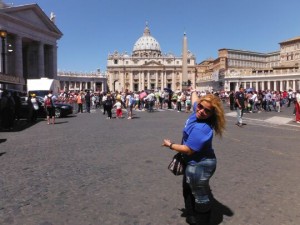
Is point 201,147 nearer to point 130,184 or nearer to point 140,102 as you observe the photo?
point 130,184

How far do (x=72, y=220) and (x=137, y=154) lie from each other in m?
4.15

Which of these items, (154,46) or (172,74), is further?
(154,46)

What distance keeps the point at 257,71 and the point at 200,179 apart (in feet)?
342

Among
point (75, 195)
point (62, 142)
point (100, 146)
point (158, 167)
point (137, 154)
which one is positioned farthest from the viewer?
point (62, 142)

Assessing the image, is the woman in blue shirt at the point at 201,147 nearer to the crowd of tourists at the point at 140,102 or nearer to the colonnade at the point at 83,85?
the crowd of tourists at the point at 140,102

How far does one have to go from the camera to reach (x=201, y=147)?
11.7ft

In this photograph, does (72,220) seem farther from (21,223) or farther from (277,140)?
(277,140)

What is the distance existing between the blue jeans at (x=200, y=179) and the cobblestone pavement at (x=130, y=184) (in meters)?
0.60

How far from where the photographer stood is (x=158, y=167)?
7.03m

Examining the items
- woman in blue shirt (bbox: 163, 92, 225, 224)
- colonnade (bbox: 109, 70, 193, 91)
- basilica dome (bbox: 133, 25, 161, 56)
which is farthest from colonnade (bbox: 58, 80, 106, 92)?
woman in blue shirt (bbox: 163, 92, 225, 224)

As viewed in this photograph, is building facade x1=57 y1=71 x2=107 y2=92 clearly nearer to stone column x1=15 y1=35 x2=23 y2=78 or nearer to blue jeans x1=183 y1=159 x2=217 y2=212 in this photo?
stone column x1=15 y1=35 x2=23 y2=78

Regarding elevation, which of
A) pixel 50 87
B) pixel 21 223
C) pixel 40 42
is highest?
pixel 40 42

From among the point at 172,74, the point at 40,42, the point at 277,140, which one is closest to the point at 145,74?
the point at 172,74

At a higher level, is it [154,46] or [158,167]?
[154,46]
